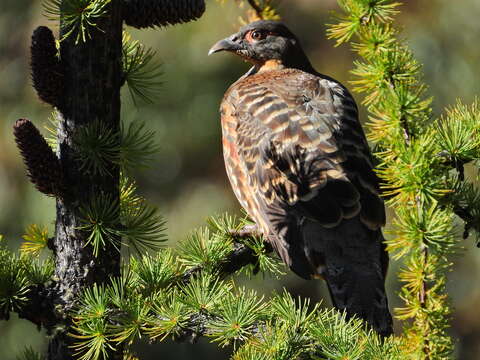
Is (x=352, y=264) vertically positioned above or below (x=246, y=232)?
below

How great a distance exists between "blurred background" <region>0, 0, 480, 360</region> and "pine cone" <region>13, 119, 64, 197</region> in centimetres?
570

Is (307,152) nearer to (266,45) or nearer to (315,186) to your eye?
A: (315,186)

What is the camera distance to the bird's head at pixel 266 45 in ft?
16.9

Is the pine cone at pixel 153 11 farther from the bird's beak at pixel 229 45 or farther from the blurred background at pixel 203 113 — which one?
the blurred background at pixel 203 113

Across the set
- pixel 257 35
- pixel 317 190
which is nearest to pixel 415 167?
pixel 317 190

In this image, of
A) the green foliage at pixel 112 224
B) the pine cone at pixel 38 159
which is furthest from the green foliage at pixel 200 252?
the pine cone at pixel 38 159

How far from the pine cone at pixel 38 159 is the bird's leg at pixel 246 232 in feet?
3.46

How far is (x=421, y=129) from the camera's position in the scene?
10.0 feet

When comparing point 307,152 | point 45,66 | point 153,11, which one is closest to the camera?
point 45,66

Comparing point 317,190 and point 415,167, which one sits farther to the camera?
point 317,190

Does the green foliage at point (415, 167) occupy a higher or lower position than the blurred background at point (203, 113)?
higher

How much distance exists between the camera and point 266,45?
5223 millimetres

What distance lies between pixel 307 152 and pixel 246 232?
1.73ft

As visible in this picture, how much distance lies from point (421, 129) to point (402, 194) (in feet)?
1.21
